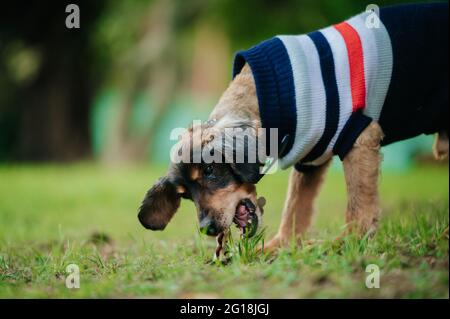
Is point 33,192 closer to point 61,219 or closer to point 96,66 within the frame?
point 61,219

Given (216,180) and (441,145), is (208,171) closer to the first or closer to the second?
(216,180)

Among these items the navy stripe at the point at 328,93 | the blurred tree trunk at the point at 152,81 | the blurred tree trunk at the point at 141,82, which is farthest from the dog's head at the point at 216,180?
the blurred tree trunk at the point at 141,82

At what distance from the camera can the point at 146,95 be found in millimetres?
20375

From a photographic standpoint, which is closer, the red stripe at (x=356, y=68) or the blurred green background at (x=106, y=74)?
the red stripe at (x=356, y=68)

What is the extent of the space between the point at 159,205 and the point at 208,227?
0.55m

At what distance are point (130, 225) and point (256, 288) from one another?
15.9 feet

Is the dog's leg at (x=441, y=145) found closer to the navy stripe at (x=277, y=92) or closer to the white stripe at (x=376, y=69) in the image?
the white stripe at (x=376, y=69)

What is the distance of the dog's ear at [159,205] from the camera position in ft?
14.0

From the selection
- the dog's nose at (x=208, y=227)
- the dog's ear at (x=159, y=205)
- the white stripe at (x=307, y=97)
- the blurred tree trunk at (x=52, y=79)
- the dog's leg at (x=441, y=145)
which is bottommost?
the dog's nose at (x=208, y=227)

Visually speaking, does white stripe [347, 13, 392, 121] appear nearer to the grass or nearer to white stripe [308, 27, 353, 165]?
white stripe [308, 27, 353, 165]

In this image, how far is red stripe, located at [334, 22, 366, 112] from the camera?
4070 mm

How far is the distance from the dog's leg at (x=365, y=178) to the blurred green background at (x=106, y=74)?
880cm

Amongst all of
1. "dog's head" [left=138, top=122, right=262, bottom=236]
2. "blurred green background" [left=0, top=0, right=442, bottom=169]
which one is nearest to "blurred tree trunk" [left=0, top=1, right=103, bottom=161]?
"blurred green background" [left=0, top=0, right=442, bottom=169]
